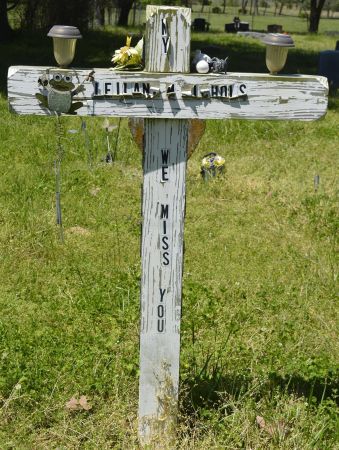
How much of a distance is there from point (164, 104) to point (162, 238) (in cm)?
55

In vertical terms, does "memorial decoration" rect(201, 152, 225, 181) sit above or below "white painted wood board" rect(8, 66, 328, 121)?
below

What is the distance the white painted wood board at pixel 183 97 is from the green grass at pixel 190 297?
1349mm

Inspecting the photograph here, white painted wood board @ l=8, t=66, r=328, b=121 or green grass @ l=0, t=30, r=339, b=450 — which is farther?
green grass @ l=0, t=30, r=339, b=450

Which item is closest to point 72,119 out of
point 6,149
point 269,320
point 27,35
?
point 6,149

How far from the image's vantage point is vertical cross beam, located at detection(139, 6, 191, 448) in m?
2.76

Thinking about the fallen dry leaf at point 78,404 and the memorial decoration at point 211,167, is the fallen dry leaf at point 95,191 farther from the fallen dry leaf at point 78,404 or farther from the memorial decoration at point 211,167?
the fallen dry leaf at point 78,404

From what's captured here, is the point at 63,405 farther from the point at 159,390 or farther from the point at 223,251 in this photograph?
the point at 223,251

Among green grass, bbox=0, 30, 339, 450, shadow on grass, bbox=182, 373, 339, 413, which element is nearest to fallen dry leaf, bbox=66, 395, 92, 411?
green grass, bbox=0, 30, 339, 450

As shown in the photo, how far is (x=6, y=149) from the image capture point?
7.77 m

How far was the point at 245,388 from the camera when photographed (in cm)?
→ 353

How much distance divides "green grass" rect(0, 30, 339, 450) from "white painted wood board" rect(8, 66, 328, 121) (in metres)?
1.35

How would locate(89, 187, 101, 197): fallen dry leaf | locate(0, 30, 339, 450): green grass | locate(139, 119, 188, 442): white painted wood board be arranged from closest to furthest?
locate(139, 119, 188, 442): white painted wood board
locate(0, 30, 339, 450): green grass
locate(89, 187, 101, 197): fallen dry leaf

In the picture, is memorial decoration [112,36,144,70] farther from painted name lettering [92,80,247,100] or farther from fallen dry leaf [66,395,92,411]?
fallen dry leaf [66,395,92,411]

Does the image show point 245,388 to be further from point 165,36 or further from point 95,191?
point 95,191
